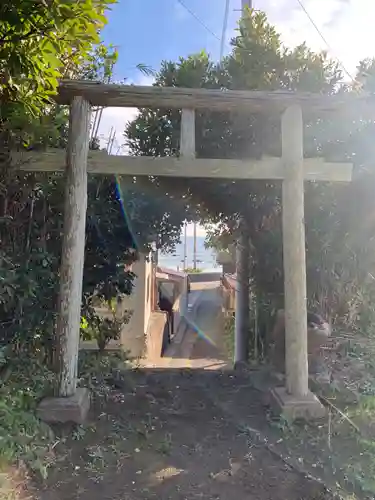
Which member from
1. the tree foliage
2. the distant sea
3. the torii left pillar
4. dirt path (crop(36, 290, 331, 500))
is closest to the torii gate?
the torii left pillar

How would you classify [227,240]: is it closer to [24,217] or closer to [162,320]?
[24,217]

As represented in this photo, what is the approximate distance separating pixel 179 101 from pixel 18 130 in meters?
1.32

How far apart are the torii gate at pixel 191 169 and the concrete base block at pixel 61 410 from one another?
0.10 ft

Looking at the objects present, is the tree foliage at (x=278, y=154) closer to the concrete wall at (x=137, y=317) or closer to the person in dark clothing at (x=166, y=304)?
the concrete wall at (x=137, y=317)

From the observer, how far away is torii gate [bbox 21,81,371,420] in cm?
351

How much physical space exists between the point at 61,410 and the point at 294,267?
7.02ft

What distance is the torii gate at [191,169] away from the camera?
351cm

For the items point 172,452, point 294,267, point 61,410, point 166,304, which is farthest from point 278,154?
point 166,304

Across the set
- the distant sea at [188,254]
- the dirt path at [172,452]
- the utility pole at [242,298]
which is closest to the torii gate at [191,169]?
the dirt path at [172,452]

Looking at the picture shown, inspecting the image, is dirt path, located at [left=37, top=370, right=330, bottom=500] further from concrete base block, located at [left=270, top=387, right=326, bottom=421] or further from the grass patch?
concrete base block, located at [left=270, top=387, right=326, bottom=421]

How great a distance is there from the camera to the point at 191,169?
3688 mm

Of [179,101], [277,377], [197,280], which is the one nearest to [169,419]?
[277,377]

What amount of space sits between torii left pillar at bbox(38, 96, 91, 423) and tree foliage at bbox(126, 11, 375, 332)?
194 centimetres

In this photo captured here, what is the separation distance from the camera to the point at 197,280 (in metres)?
30.4
